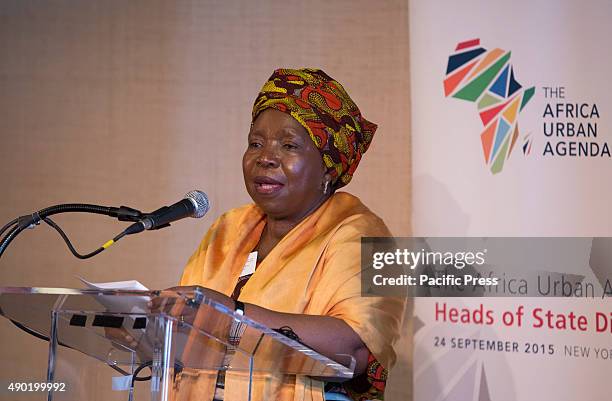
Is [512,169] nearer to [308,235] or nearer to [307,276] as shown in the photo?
[308,235]

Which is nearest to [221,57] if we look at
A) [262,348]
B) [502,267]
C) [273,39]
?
[273,39]

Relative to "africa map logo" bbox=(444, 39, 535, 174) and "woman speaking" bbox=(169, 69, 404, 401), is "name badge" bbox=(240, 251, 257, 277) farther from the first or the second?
"africa map logo" bbox=(444, 39, 535, 174)

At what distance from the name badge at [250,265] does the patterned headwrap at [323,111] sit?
38cm

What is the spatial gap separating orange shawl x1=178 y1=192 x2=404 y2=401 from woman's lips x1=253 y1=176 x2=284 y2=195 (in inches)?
5.9

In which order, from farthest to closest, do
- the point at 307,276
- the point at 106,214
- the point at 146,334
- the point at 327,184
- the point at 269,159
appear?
1. the point at 327,184
2. the point at 269,159
3. the point at 307,276
4. the point at 106,214
5. the point at 146,334

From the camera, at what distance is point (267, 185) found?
111 inches

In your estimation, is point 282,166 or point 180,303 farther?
point 282,166

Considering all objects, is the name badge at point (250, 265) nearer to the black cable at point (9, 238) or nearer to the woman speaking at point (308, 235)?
the woman speaking at point (308, 235)

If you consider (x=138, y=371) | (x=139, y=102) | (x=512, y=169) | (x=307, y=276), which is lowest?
(x=138, y=371)

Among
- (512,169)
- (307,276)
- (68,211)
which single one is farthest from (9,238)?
(512,169)

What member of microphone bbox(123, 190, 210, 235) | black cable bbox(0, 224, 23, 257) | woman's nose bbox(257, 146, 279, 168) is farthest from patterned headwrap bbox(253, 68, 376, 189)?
black cable bbox(0, 224, 23, 257)

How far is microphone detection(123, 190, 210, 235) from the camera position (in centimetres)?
204

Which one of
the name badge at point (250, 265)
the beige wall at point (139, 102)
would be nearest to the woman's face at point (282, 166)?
the name badge at point (250, 265)

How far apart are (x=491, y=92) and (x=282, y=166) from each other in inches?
46.5
